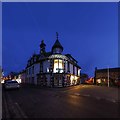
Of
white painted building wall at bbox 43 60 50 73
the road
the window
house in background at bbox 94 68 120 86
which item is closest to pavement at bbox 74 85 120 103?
the road

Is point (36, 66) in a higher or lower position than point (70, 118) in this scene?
higher

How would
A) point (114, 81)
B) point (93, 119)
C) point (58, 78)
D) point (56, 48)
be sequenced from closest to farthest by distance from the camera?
point (93, 119) < point (58, 78) < point (56, 48) < point (114, 81)

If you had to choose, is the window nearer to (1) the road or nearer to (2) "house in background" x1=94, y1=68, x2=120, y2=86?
(2) "house in background" x1=94, y1=68, x2=120, y2=86

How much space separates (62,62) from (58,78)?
4.01 metres

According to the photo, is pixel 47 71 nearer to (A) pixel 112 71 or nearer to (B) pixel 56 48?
(B) pixel 56 48

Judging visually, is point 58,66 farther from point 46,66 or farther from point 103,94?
point 103,94

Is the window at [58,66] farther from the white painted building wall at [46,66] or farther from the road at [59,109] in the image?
the road at [59,109]

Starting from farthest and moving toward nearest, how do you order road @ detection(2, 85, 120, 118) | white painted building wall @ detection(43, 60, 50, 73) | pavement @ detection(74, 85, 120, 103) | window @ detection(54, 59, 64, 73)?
white painted building wall @ detection(43, 60, 50, 73)
window @ detection(54, 59, 64, 73)
pavement @ detection(74, 85, 120, 103)
road @ detection(2, 85, 120, 118)

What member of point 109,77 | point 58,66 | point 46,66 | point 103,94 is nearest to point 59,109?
point 103,94

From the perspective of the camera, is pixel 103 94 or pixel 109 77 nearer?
pixel 103 94

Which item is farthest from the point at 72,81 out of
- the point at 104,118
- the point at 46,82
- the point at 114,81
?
the point at 104,118

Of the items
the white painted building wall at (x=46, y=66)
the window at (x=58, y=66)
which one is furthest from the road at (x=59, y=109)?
the white painted building wall at (x=46, y=66)

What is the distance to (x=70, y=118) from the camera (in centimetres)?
919

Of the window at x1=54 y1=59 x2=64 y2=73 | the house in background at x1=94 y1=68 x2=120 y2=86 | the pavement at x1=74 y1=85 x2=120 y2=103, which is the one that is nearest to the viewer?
the pavement at x1=74 y1=85 x2=120 y2=103
